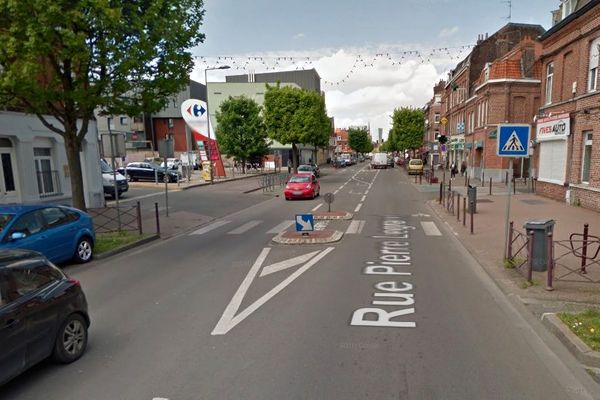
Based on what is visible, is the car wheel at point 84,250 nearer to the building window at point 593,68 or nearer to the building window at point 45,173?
the building window at point 45,173

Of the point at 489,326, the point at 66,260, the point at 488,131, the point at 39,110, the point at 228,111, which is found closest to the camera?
the point at 489,326

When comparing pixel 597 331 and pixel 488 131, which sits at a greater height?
pixel 488 131

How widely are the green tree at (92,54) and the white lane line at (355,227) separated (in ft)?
20.8

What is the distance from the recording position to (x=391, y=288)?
6.45 metres

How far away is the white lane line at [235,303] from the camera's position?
4.99 meters

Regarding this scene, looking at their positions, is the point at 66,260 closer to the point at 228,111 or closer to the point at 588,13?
the point at 588,13

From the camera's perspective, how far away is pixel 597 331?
4.44 metres

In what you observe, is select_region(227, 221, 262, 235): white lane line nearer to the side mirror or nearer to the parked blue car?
the parked blue car

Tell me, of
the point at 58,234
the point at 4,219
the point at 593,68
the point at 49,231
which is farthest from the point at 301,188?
the point at 4,219

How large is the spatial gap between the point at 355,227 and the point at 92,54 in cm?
846

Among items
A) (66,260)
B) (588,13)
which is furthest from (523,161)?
(66,260)

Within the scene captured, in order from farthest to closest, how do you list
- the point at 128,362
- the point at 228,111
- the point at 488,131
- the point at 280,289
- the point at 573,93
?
the point at 228,111, the point at 488,131, the point at 573,93, the point at 280,289, the point at 128,362

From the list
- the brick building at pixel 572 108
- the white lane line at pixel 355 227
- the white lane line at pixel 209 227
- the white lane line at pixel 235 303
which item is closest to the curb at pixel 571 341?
the white lane line at pixel 235 303

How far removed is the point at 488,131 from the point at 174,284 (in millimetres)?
27206
